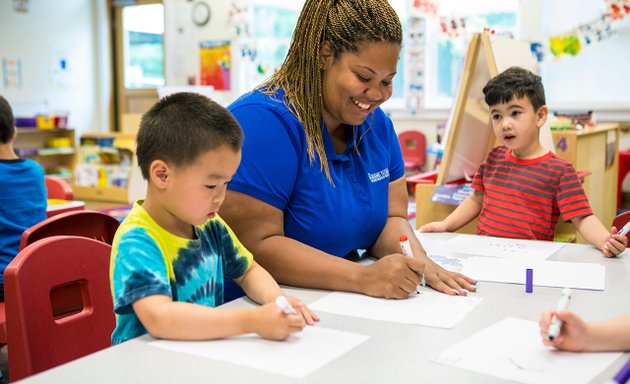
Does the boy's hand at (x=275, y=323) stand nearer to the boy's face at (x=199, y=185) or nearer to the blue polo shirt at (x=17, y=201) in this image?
the boy's face at (x=199, y=185)

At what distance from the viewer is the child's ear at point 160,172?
1.12 m

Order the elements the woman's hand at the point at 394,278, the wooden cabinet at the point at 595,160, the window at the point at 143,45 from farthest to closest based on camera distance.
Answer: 1. the window at the point at 143,45
2. the wooden cabinet at the point at 595,160
3. the woman's hand at the point at 394,278

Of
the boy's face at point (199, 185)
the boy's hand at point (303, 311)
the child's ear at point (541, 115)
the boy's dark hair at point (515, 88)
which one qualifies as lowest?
the boy's hand at point (303, 311)

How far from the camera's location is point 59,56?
7777 millimetres

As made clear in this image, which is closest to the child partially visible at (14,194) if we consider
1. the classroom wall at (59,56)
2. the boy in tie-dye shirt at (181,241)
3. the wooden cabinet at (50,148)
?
the boy in tie-dye shirt at (181,241)

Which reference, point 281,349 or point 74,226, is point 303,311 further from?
point 74,226

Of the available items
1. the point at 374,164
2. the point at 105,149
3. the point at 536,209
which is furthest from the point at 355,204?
the point at 105,149

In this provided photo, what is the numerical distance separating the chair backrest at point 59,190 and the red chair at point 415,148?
391 centimetres

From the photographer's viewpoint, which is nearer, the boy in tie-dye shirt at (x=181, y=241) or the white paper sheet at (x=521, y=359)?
the white paper sheet at (x=521, y=359)

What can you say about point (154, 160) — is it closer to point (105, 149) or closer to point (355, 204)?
point (355, 204)

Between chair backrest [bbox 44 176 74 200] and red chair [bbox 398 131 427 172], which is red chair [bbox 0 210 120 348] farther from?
red chair [bbox 398 131 427 172]

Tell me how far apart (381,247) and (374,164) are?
0.64ft

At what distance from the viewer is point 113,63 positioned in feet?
27.7

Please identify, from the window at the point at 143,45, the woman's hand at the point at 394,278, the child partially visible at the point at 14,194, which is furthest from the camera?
the window at the point at 143,45
